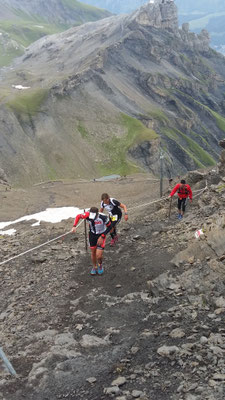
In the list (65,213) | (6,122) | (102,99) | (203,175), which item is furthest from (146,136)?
(203,175)

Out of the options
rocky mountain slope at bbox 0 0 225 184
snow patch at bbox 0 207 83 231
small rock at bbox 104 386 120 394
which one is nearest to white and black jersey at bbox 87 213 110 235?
small rock at bbox 104 386 120 394

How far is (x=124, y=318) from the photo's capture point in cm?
1072

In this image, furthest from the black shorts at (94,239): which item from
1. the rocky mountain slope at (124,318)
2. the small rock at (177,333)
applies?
the small rock at (177,333)

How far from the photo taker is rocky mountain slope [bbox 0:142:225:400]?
7.86 metres

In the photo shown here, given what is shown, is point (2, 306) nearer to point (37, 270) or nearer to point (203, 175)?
point (37, 270)

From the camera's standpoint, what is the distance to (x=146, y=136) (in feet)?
367

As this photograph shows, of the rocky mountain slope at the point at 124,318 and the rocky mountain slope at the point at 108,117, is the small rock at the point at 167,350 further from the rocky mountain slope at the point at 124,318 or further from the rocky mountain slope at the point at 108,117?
the rocky mountain slope at the point at 108,117

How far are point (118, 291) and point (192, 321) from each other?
3536 mm

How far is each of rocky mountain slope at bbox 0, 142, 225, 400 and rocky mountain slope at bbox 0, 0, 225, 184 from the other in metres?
74.7

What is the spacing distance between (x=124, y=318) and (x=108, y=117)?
11303 centimetres

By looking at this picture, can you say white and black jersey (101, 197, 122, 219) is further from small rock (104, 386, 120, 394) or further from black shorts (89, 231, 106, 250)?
small rock (104, 386, 120, 394)

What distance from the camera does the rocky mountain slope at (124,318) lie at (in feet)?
25.8

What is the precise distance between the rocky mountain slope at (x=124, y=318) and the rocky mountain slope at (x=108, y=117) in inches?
2939

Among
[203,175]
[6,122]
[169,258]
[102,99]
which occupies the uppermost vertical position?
[102,99]
